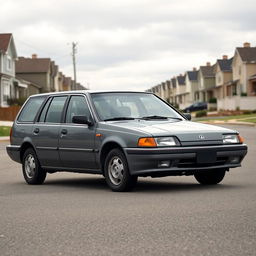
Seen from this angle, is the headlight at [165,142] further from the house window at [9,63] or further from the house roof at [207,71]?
the house roof at [207,71]

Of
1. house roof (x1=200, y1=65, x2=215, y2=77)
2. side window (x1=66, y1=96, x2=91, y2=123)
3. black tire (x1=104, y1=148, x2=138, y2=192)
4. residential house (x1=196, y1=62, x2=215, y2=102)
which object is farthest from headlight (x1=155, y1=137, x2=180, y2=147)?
house roof (x1=200, y1=65, x2=215, y2=77)

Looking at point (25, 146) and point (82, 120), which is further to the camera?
point (25, 146)

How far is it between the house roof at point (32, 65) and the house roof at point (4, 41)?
22.9 metres

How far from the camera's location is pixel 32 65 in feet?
308

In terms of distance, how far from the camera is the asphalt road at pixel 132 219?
648 cm

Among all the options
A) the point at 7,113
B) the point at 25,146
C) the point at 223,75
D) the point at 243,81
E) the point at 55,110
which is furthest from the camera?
the point at 223,75

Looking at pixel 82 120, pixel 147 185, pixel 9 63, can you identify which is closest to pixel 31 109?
pixel 82 120

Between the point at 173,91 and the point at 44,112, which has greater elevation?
the point at 173,91

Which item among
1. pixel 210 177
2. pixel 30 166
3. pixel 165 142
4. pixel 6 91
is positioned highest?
pixel 6 91

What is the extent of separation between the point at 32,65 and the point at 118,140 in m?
84.1

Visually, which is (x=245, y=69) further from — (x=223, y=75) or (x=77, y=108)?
(x=77, y=108)

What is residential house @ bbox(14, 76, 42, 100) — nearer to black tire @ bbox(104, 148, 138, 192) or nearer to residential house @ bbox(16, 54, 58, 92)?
residential house @ bbox(16, 54, 58, 92)

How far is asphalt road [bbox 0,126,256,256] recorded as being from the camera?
6.48 m

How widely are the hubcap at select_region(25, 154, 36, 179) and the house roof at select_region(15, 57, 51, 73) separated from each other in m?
80.4
